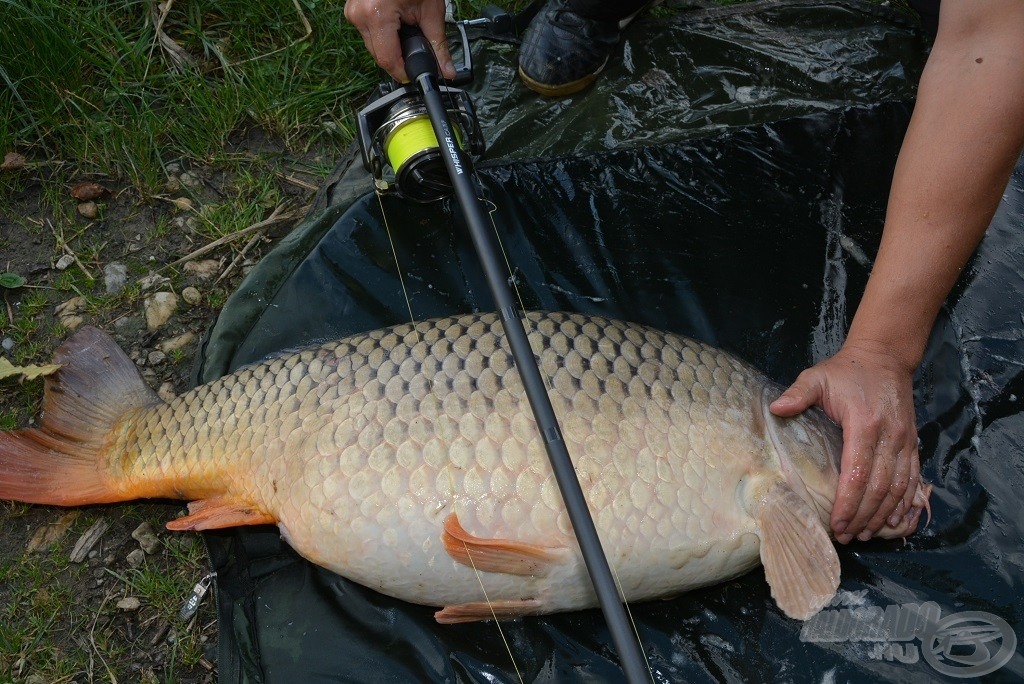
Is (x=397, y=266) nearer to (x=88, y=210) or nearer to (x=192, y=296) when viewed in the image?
(x=192, y=296)

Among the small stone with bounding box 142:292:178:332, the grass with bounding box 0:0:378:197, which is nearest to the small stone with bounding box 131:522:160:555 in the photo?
the small stone with bounding box 142:292:178:332

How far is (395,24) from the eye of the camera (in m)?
2.08

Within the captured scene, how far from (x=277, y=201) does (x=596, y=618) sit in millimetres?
1724

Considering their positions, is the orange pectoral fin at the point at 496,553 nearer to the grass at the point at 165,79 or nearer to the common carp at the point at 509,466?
the common carp at the point at 509,466

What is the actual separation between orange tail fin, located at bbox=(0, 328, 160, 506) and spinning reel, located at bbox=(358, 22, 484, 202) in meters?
0.80

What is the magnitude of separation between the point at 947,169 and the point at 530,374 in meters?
0.94

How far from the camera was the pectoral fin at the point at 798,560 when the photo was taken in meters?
1.66

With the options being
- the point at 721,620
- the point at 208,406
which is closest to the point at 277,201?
the point at 208,406

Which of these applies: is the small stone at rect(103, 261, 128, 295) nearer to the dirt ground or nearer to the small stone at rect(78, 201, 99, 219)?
the dirt ground

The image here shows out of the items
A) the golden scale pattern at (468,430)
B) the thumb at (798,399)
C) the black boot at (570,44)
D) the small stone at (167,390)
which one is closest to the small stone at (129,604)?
the golden scale pattern at (468,430)

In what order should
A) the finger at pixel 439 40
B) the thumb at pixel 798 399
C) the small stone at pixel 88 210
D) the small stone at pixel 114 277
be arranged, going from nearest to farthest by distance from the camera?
the thumb at pixel 798 399
the finger at pixel 439 40
the small stone at pixel 114 277
the small stone at pixel 88 210

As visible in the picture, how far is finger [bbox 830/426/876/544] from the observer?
1684 mm

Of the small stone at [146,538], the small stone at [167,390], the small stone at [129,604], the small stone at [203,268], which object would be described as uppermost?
the small stone at [203,268]

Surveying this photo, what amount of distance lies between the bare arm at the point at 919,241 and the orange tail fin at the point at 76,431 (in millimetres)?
→ 1500
